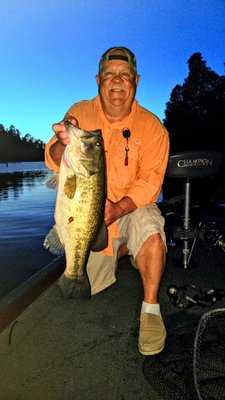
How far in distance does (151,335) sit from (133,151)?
1.97 m

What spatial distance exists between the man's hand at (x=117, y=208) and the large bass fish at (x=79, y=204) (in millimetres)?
165

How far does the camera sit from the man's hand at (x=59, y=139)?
3.04m

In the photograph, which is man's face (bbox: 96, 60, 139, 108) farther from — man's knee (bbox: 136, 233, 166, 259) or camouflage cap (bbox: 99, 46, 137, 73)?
man's knee (bbox: 136, 233, 166, 259)

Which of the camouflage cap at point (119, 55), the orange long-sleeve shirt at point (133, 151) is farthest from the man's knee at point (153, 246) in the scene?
the camouflage cap at point (119, 55)

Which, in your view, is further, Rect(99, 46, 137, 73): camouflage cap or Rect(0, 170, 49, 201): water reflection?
Rect(0, 170, 49, 201): water reflection

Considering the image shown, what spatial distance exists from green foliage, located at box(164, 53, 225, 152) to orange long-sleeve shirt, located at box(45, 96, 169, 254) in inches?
1802

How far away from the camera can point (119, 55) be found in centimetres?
392

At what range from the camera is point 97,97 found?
4.25m

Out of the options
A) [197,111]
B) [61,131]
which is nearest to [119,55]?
[61,131]

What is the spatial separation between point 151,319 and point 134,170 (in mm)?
1661

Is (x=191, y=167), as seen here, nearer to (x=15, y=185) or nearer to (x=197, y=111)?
(x=15, y=185)

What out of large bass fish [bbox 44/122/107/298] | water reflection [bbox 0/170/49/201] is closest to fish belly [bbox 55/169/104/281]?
large bass fish [bbox 44/122/107/298]

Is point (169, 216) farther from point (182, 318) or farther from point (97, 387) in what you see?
point (97, 387)

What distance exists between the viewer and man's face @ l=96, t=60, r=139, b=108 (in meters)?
3.91
